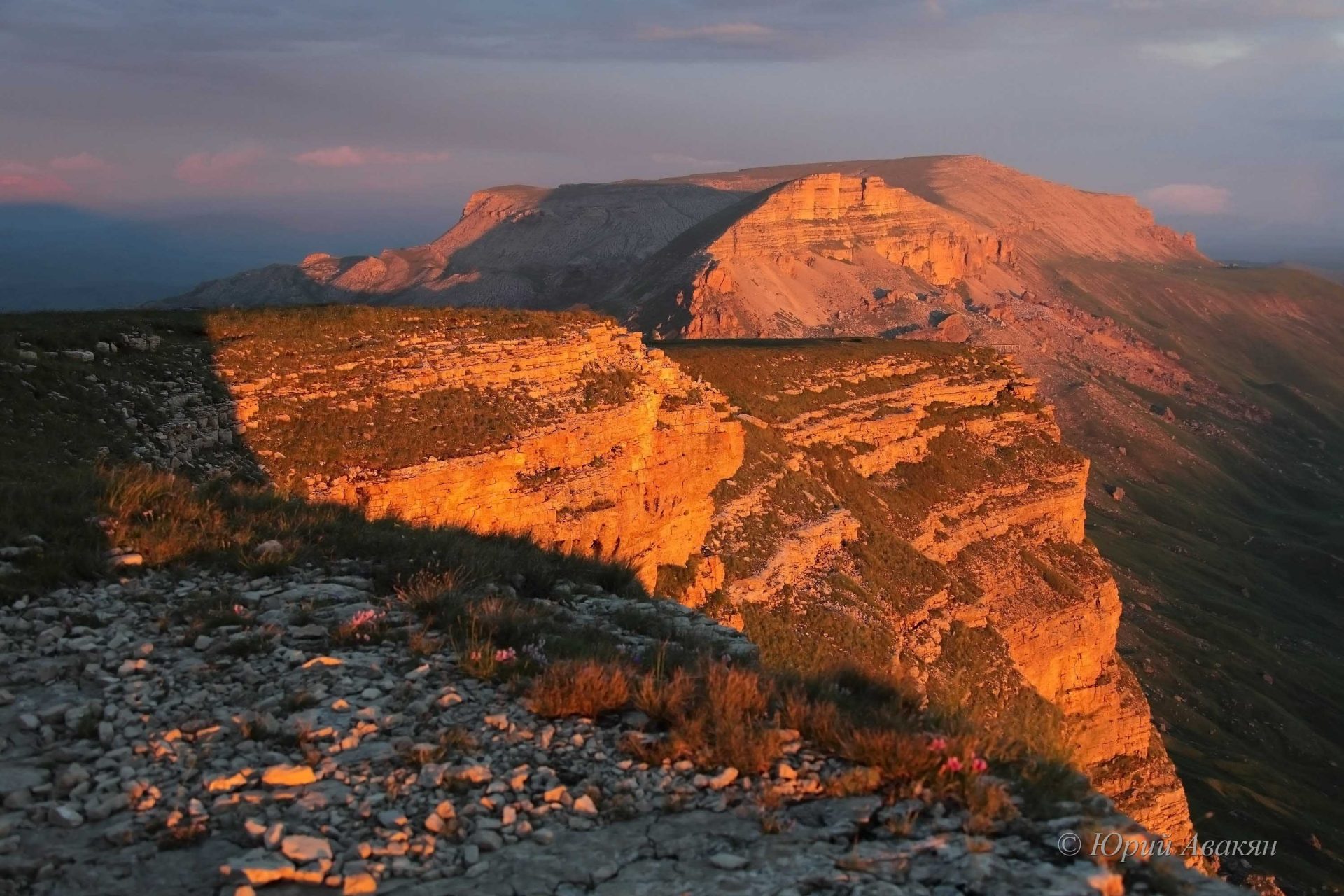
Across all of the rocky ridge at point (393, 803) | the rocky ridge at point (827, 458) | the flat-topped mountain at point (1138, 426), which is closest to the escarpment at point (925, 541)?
the rocky ridge at point (827, 458)

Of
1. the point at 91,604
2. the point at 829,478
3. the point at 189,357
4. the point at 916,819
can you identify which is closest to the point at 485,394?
the point at 189,357

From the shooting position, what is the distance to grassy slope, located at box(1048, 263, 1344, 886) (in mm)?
49938

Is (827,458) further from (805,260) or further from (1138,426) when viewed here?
(1138,426)

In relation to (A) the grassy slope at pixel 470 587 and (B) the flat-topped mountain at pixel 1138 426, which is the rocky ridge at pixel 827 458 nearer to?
(A) the grassy slope at pixel 470 587

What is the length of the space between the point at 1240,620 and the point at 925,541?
53489 millimetres

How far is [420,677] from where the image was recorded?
7324 mm

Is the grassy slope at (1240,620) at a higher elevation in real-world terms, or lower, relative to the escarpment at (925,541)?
lower

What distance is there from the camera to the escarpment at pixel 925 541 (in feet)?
113

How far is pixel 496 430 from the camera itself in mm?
22750

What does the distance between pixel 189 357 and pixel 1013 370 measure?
58.6 metres

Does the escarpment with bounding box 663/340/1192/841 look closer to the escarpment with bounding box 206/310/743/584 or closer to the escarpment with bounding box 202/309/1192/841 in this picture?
the escarpment with bounding box 202/309/1192/841

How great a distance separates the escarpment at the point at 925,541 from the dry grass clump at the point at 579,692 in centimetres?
2157

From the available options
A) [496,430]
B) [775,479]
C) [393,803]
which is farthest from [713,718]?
[775,479]

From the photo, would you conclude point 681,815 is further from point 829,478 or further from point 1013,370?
point 1013,370
